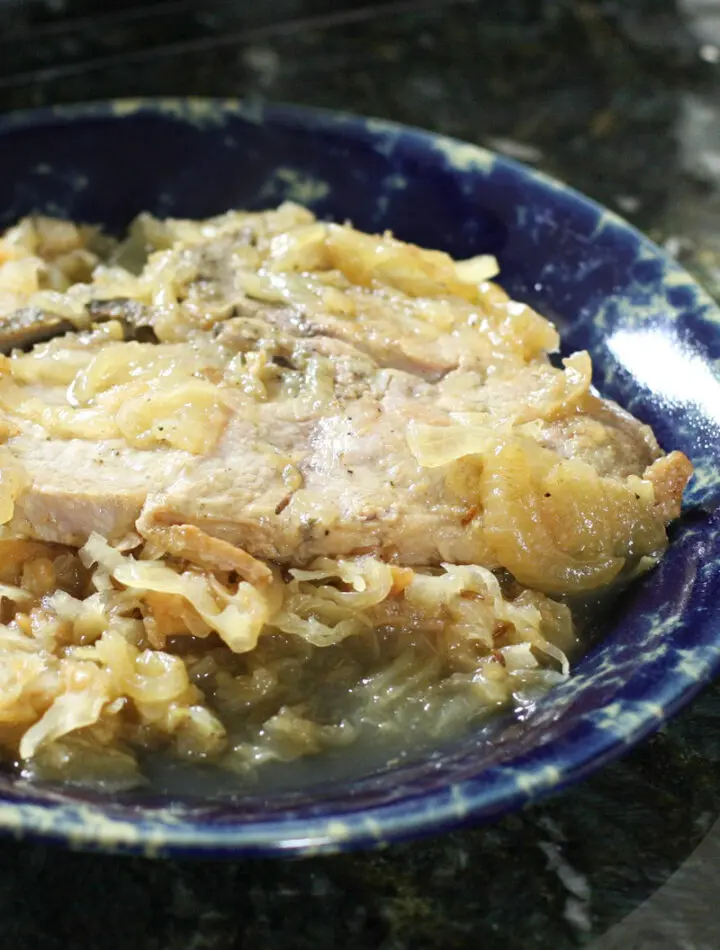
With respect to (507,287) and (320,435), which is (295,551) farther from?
(507,287)

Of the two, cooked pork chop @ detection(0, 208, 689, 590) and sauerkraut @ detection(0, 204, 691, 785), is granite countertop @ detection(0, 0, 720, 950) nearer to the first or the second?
sauerkraut @ detection(0, 204, 691, 785)

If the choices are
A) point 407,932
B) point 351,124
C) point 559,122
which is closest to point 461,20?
point 559,122

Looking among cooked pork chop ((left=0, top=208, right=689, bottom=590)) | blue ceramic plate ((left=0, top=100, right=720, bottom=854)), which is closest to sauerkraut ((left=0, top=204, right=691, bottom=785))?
cooked pork chop ((left=0, top=208, right=689, bottom=590))

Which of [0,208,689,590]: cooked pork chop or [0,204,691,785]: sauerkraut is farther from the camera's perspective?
[0,208,689,590]: cooked pork chop

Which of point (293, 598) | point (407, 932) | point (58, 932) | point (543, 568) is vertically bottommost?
point (58, 932)

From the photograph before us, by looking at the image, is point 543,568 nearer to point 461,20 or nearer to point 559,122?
point 559,122
